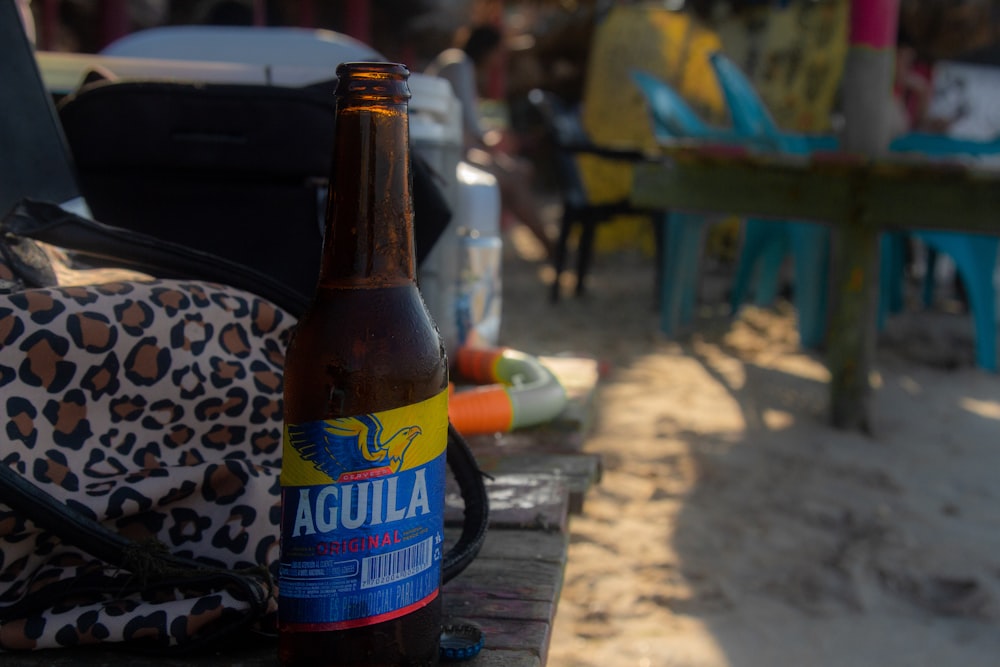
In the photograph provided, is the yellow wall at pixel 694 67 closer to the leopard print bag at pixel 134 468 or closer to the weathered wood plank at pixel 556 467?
the weathered wood plank at pixel 556 467

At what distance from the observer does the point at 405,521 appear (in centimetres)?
76

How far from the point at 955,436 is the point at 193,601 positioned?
312 cm

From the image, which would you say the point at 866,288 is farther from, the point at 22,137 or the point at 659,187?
the point at 22,137

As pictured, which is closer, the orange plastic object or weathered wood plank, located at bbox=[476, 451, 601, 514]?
weathered wood plank, located at bbox=[476, 451, 601, 514]

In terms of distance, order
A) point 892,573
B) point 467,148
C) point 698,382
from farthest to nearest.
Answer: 1. point 467,148
2. point 698,382
3. point 892,573

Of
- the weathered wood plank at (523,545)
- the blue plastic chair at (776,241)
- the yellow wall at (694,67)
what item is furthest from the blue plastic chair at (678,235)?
the weathered wood plank at (523,545)

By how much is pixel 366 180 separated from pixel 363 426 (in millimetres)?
198

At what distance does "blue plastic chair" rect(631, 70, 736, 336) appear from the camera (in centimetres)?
482

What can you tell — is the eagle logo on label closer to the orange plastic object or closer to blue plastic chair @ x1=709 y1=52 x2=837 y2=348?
the orange plastic object

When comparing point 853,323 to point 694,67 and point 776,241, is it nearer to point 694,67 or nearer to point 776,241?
point 776,241

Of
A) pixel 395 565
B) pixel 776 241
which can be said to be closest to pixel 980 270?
pixel 776 241

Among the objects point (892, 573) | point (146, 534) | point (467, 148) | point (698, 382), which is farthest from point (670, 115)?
point (146, 534)

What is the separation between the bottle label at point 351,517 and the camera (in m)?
0.74

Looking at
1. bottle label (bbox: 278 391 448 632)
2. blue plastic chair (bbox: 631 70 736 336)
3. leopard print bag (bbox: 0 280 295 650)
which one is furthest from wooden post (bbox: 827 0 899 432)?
bottle label (bbox: 278 391 448 632)
